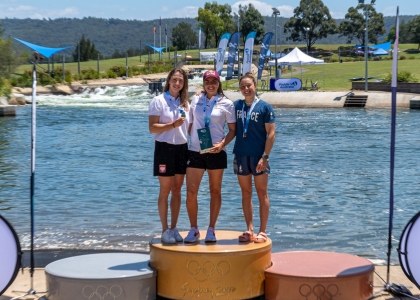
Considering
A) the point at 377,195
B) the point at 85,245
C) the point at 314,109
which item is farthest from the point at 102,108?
the point at 85,245

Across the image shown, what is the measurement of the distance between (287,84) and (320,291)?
1674 inches

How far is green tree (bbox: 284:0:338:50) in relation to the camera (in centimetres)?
12781

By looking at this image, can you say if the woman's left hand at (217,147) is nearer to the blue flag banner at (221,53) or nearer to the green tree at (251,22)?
the blue flag banner at (221,53)

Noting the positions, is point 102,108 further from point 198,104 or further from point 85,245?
point 198,104

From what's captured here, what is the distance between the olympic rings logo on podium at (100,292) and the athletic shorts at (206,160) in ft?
4.29

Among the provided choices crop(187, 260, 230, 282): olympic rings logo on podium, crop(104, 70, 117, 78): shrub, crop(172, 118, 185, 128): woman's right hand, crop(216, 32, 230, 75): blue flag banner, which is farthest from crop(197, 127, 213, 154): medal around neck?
crop(104, 70, 117, 78): shrub

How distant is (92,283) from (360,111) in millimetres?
35327

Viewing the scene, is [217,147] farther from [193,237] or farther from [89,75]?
[89,75]

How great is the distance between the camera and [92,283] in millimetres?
6129

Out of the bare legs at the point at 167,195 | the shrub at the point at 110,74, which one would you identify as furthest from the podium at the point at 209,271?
the shrub at the point at 110,74

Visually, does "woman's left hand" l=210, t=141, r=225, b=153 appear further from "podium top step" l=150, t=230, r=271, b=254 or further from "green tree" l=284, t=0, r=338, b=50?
"green tree" l=284, t=0, r=338, b=50

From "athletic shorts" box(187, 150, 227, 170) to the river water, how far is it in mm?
3231

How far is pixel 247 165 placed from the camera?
6891mm

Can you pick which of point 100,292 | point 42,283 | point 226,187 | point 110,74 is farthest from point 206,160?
point 110,74
